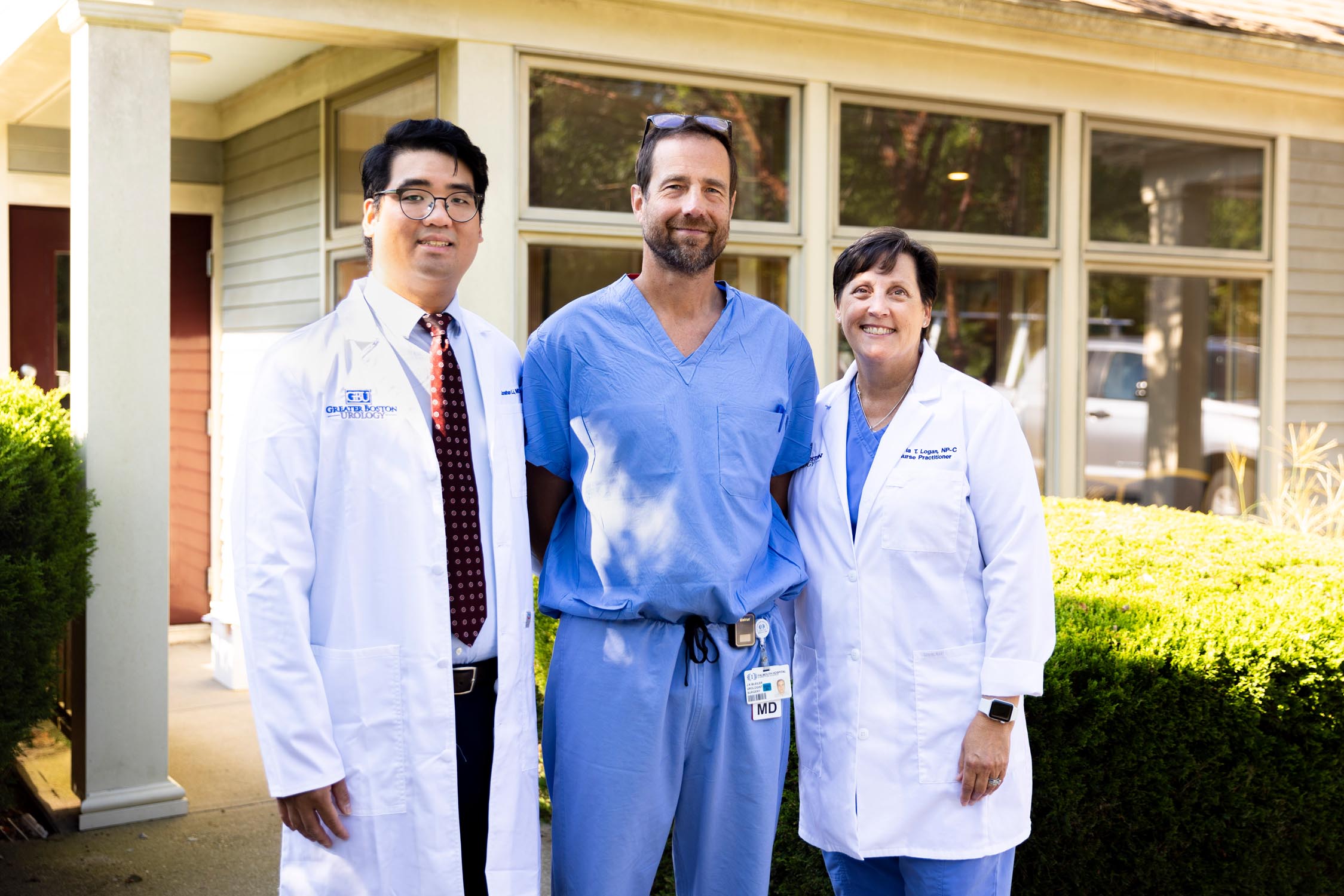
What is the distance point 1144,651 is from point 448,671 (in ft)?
7.14

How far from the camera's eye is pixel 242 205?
7.30 m

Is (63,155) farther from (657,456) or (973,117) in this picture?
(657,456)

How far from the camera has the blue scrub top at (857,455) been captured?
2887 millimetres

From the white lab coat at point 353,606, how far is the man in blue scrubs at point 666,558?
0.33m

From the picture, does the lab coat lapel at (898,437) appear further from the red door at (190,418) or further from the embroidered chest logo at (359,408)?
the red door at (190,418)

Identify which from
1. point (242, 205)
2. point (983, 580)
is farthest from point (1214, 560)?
point (242, 205)

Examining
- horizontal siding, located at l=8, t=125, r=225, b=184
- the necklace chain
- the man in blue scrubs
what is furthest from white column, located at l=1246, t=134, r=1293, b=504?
horizontal siding, located at l=8, t=125, r=225, b=184

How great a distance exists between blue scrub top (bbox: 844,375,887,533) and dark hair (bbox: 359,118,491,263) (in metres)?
1.00

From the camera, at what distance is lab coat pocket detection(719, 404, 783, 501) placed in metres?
2.71

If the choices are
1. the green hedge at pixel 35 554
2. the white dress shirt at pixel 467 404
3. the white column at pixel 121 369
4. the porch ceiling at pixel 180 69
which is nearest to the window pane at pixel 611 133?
the porch ceiling at pixel 180 69

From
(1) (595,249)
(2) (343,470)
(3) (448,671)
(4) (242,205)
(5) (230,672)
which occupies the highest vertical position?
(4) (242,205)

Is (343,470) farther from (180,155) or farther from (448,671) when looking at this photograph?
(180,155)

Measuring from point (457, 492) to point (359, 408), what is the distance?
27 cm

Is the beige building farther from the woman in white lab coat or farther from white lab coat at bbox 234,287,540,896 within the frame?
the woman in white lab coat
